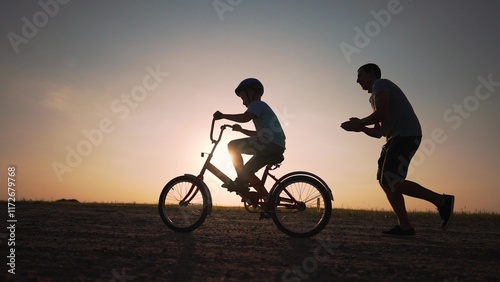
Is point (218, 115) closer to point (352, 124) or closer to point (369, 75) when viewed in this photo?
point (352, 124)

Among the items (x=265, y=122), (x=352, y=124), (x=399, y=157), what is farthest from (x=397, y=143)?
(x=265, y=122)

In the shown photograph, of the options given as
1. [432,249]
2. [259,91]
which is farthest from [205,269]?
[259,91]

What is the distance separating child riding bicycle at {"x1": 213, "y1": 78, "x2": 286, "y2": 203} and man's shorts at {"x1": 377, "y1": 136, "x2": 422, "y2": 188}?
1766 millimetres

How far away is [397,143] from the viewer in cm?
682

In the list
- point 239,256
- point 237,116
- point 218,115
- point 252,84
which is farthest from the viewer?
point 252,84

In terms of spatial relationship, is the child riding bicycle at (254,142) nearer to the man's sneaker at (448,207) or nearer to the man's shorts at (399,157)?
the man's shorts at (399,157)

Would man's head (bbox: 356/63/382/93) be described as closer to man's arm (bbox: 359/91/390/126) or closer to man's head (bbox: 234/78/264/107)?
man's arm (bbox: 359/91/390/126)

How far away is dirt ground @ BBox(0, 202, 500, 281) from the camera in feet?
12.4

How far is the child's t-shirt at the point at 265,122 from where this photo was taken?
22.9ft

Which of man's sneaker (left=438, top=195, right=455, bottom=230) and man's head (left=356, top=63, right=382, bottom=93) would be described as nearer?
man's sneaker (left=438, top=195, right=455, bottom=230)

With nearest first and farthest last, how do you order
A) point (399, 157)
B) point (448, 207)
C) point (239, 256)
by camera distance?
point (239, 256), point (399, 157), point (448, 207)

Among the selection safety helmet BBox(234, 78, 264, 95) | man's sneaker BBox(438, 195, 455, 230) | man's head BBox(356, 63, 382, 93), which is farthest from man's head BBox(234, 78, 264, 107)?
man's sneaker BBox(438, 195, 455, 230)

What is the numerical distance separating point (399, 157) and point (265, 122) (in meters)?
2.27

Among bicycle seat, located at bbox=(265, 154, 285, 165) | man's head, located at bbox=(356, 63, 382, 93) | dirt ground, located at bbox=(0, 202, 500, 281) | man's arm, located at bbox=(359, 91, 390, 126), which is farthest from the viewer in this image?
man's head, located at bbox=(356, 63, 382, 93)
